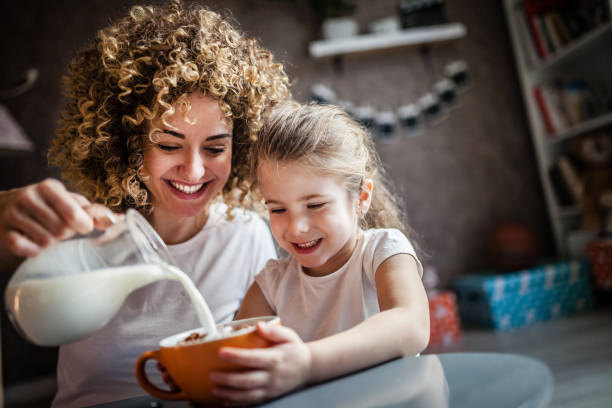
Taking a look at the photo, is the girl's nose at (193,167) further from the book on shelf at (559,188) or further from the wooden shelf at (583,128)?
the book on shelf at (559,188)

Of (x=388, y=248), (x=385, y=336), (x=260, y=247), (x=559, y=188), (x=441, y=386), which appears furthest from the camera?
(x=559, y=188)

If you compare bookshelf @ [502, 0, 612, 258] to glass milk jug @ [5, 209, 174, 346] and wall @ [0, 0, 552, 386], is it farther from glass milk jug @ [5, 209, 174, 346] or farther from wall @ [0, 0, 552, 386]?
glass milk jug @ [5, 209, 174, 346]

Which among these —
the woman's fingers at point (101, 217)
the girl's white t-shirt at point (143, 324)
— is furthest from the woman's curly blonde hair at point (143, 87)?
the woman's fingers at point (101, 217)

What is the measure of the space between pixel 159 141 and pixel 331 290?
1.49 ft

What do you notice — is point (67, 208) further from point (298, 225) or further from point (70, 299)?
point (298, 225)

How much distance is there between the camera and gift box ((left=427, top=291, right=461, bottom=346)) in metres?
2.70

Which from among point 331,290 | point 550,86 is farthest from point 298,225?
point 550,86

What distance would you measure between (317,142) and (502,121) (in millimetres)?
2988

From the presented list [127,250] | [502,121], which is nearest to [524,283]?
[502,121]

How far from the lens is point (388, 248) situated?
0.81m

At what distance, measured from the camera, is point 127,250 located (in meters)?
0.52

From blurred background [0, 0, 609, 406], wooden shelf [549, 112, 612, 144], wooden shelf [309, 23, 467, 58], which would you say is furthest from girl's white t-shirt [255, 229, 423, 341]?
wooden shelf [549, 112, 612, 144]

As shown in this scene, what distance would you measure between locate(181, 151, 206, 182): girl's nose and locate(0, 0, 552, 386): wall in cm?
215

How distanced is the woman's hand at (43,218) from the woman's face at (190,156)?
45cm
